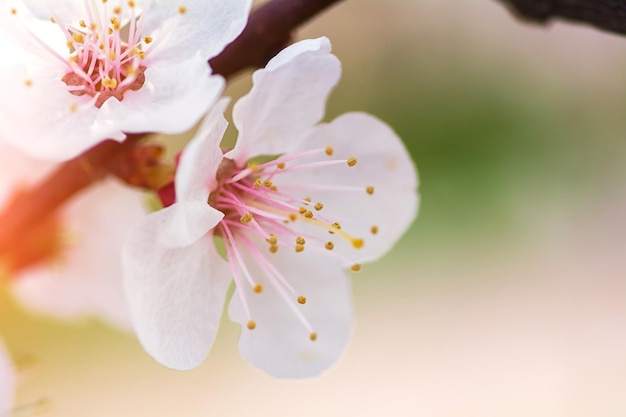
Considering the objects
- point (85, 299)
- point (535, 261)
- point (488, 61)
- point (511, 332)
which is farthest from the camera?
point (488, 61)

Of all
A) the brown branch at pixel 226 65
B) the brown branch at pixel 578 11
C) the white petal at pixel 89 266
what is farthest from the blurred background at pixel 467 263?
the brown branch at pixel 578 11

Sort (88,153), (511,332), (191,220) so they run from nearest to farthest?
1. (191,220)
2. (88,153)
3. (511,332)

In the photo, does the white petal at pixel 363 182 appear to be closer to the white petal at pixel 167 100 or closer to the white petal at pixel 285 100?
the white petal at pixel 285 100

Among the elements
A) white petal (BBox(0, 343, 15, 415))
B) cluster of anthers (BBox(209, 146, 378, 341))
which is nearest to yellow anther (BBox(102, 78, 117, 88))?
cluster of anthers (BBox(209, 146, 378, 341))

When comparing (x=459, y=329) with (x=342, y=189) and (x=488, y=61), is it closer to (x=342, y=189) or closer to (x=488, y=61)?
(x=488, y=61)

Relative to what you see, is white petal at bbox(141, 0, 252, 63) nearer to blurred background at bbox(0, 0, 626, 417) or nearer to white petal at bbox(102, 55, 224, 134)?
white petal at bbox(102, 55, 224, 134)

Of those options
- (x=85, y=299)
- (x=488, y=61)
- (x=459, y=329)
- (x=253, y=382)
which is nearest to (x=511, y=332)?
(x=459, y=329)
